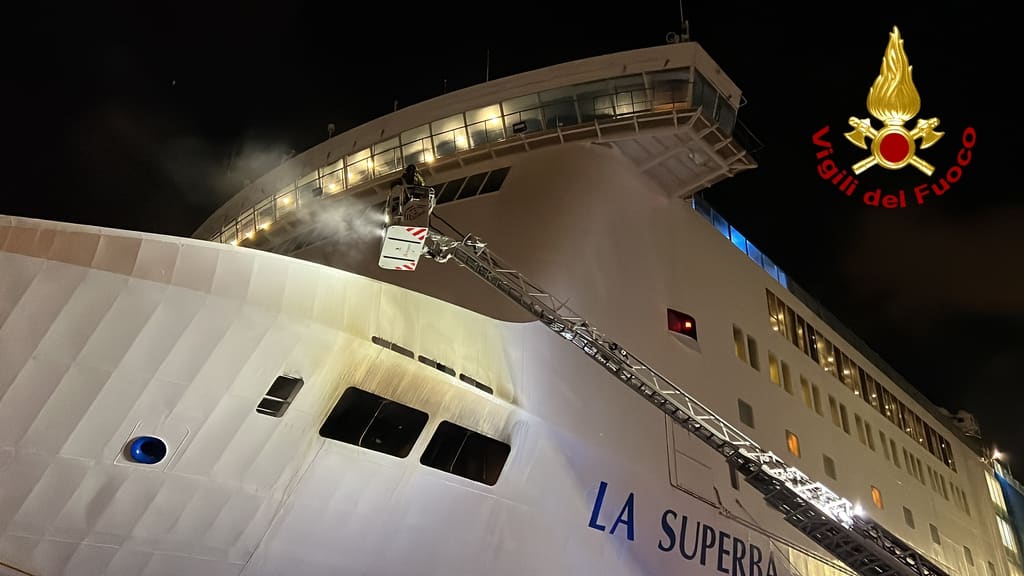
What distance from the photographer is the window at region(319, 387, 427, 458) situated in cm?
898

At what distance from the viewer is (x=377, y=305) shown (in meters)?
9.38

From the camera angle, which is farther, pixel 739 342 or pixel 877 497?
pixel 877 497

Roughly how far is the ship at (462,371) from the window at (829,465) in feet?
0.19

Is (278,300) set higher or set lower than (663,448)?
lower

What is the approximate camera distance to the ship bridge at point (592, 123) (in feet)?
51.4

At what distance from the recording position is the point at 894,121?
14.9 metres

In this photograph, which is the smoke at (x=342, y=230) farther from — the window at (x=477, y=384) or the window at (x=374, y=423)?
the window at (x=374, y=423)

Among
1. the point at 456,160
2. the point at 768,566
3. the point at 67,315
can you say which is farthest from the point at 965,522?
the point at 67,315

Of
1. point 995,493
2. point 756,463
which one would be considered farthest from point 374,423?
point 995,493

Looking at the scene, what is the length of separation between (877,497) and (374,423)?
681 inches

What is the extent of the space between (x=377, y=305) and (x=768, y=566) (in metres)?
10.5

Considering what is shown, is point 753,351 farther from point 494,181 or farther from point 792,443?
point 494,181

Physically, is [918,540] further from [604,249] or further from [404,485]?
[404,485]

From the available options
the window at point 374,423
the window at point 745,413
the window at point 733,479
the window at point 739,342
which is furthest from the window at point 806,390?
the window at point 374,423
